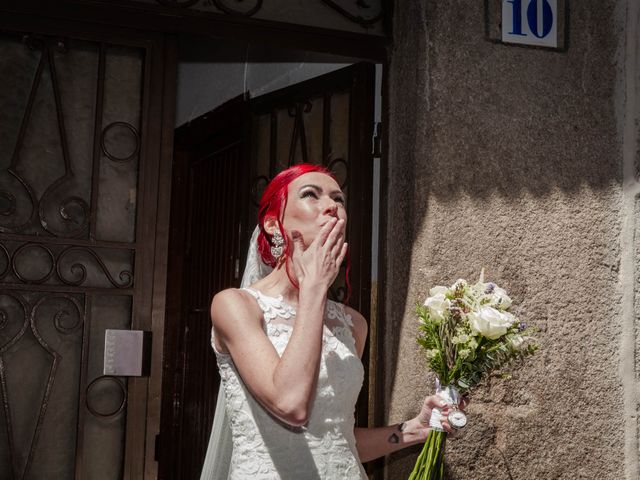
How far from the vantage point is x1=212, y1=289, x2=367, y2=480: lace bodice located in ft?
8.05

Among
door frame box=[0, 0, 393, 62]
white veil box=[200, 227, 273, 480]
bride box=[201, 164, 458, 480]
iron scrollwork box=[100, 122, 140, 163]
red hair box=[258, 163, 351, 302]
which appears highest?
door frame box=[0, 0, 393, 62]

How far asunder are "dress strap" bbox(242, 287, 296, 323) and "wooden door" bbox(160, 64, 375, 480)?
113cm

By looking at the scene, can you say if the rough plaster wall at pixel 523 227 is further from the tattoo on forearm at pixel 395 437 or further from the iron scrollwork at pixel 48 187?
the iron scrollwork at pixel 48 187

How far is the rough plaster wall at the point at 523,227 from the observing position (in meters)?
3.33

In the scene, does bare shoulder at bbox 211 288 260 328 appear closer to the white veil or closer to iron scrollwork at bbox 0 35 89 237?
the white veil

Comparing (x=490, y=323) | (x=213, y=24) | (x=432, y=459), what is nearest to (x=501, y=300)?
(x=490, y=323)

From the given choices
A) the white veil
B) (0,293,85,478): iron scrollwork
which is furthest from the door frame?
the white veil

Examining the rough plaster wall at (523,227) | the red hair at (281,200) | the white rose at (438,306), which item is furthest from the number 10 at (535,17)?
the white rose at (438,306)

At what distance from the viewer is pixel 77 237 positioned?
3.37 metres

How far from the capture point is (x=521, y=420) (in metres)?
3.31

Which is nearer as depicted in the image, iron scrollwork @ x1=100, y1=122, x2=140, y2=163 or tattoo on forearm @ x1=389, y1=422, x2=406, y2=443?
tattoo on forearm @ x1=389, y1=422, x2=406, y2=443

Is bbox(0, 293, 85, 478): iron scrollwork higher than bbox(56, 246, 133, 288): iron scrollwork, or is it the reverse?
bbox(56, 246, 133, 288): iron scrollwork

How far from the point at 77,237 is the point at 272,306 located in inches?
46.4

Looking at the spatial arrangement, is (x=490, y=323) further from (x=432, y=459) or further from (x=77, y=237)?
(x=77, y=237)
